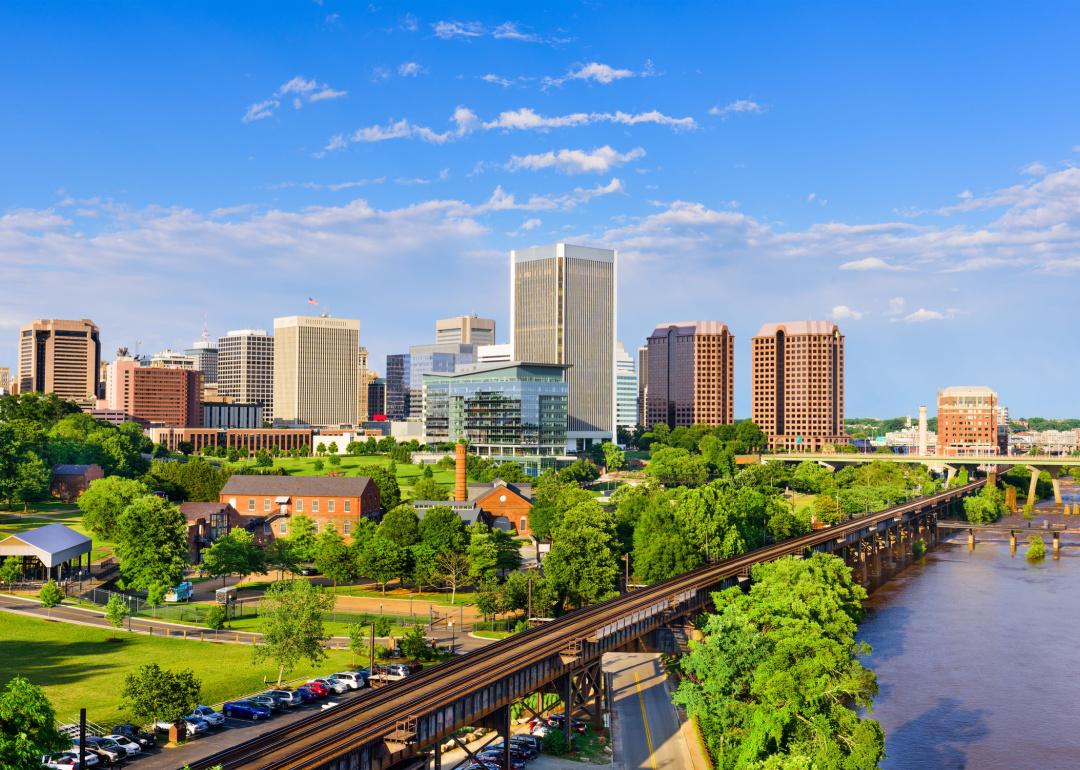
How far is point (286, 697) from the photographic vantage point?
63656 mm

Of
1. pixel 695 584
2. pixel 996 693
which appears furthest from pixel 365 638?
pixel 996 693

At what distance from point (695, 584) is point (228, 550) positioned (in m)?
49.5

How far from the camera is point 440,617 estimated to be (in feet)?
306

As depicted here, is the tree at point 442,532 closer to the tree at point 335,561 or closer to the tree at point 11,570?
the tree at point 335,561

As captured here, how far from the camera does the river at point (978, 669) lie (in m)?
69.6

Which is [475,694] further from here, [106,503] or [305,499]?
[305,499]

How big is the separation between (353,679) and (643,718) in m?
21.7

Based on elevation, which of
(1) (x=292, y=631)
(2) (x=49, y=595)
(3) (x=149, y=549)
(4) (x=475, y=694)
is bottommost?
(2) (x=49, y=595)

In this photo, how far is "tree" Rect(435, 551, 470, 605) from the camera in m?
104

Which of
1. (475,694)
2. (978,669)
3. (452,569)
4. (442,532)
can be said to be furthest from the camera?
(442,532)

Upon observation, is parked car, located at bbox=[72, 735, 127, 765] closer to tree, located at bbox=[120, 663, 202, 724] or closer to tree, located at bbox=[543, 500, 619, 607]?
tree, located at bbox=[120, 663, 202, 724]

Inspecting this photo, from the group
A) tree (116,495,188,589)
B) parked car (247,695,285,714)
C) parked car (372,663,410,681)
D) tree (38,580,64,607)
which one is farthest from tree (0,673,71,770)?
tree (116,495,188,589)

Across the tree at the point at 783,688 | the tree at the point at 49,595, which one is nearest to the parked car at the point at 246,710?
the tree at the point at 783,688

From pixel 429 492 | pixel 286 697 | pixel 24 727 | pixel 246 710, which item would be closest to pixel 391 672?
pixel 286 697
